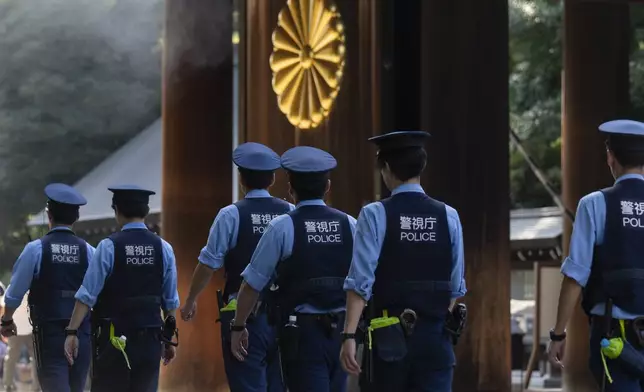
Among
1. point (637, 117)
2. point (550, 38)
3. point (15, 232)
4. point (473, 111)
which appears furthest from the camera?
point (15, 232)

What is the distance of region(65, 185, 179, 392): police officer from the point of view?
980 cm

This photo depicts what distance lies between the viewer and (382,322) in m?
7.29

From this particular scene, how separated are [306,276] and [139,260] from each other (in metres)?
1.84

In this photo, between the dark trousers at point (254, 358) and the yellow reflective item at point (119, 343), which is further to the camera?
the yellow reflective item at point (119, 343)

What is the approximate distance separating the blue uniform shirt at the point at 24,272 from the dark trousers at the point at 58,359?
0.27 metres

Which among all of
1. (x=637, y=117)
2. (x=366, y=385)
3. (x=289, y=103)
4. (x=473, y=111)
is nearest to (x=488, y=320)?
(x=473, y=111)

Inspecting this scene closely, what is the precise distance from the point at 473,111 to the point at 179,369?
3926 mm

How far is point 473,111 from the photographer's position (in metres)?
13.2

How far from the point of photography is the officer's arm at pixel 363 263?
23.5 ft

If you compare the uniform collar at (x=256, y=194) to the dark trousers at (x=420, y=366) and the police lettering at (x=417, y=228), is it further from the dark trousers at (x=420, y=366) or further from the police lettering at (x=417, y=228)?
the dark trousers at (x=420, y=366)

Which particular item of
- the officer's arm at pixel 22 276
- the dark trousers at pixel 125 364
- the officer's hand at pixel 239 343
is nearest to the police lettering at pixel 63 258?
the officer's arm at pixel 22 276

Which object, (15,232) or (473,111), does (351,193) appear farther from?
(15,232)

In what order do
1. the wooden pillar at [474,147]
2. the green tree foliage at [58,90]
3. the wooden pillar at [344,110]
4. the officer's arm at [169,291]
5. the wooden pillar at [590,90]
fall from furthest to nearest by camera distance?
1. the green tree foliage at [58,90]
2. the wooden pillar at [590,90]
3. the wooden pillar at [344,110]
4. the wooden pillar at [474,147]
5. the officer's arm at [169,291]

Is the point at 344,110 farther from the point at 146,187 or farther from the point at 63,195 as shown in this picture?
the point at 146,187
